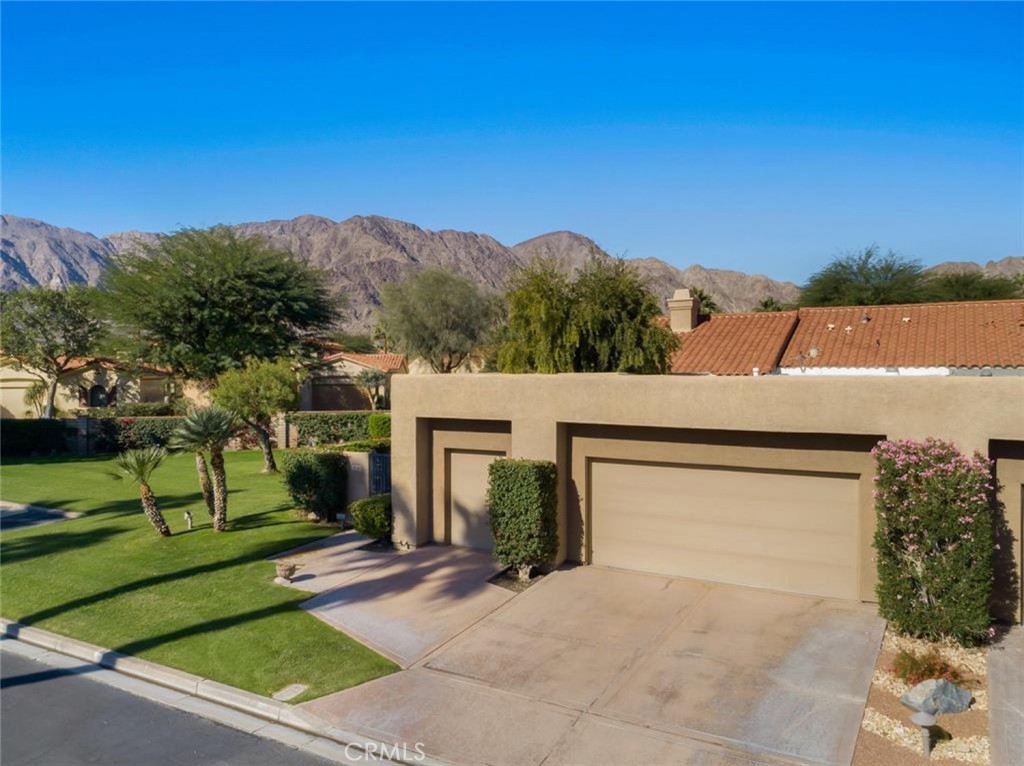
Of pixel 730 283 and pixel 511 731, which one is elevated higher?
pixel 730 283

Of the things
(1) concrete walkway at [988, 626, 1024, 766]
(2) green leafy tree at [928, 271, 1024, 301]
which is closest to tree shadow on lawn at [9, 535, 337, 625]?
(1) concrete walkway at [988, 626, 1024, 766]

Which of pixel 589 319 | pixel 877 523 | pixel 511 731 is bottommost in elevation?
pixel 511 731

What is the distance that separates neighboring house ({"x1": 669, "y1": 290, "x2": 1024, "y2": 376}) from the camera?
22.0 m

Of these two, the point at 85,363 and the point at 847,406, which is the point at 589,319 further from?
the point at 85,363

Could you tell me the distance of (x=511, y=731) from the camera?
7.72 m

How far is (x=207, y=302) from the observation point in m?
37.6

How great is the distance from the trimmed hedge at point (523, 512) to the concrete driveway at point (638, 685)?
0.85 meters

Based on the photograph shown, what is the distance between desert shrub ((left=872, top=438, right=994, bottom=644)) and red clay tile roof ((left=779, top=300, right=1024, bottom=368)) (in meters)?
13.9

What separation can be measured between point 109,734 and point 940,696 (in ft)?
29.3

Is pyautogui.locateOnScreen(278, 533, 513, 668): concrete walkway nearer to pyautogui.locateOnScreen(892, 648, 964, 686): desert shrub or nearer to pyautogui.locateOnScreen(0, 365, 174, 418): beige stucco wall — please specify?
pyautogui.locateOnScreen(892, 648, 964, 686): desert shrub

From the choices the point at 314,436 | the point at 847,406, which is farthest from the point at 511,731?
the point at 314,436

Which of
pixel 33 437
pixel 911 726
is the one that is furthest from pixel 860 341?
pixel 33 437

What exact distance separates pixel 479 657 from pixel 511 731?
6.15 feet

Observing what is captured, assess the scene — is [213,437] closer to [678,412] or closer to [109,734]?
[109,734]
